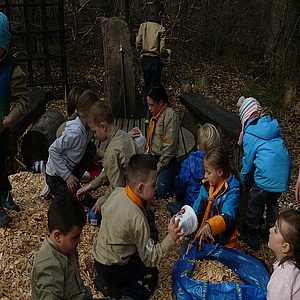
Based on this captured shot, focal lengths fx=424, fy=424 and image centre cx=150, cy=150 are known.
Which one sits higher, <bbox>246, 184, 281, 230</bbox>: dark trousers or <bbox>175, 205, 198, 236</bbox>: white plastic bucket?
<bbox>175, 205, 198, 236</bbox>: white plastic bucket

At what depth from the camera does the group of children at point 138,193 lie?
7.34 ft

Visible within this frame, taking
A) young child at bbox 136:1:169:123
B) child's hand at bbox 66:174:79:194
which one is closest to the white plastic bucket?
child's hand at bbox 66:174:79:194

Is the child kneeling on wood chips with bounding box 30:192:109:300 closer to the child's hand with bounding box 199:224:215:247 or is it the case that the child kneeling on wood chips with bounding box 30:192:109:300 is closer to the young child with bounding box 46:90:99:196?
the child's hand with bounding box 199:224:215:247

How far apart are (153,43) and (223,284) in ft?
15.9

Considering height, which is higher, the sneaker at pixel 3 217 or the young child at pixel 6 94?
the young child at pixel 6 94

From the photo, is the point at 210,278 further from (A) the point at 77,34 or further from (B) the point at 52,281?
(A) the point at 77,34

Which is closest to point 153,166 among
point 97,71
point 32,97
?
point 32,97

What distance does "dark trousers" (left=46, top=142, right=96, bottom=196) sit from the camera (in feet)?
13.0

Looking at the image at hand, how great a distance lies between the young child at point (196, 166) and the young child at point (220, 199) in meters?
0.36

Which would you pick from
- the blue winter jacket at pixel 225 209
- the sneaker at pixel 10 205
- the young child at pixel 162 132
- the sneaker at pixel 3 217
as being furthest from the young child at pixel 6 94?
the blue winter jacket at pixel 225 209

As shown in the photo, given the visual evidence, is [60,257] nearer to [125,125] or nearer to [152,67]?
[125,125]

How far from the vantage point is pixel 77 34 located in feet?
35.6

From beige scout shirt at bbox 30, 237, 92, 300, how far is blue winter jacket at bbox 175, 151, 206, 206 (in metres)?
1.70

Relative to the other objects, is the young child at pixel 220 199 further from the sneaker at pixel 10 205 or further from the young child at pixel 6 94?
the sneaker at pixel 10 205
